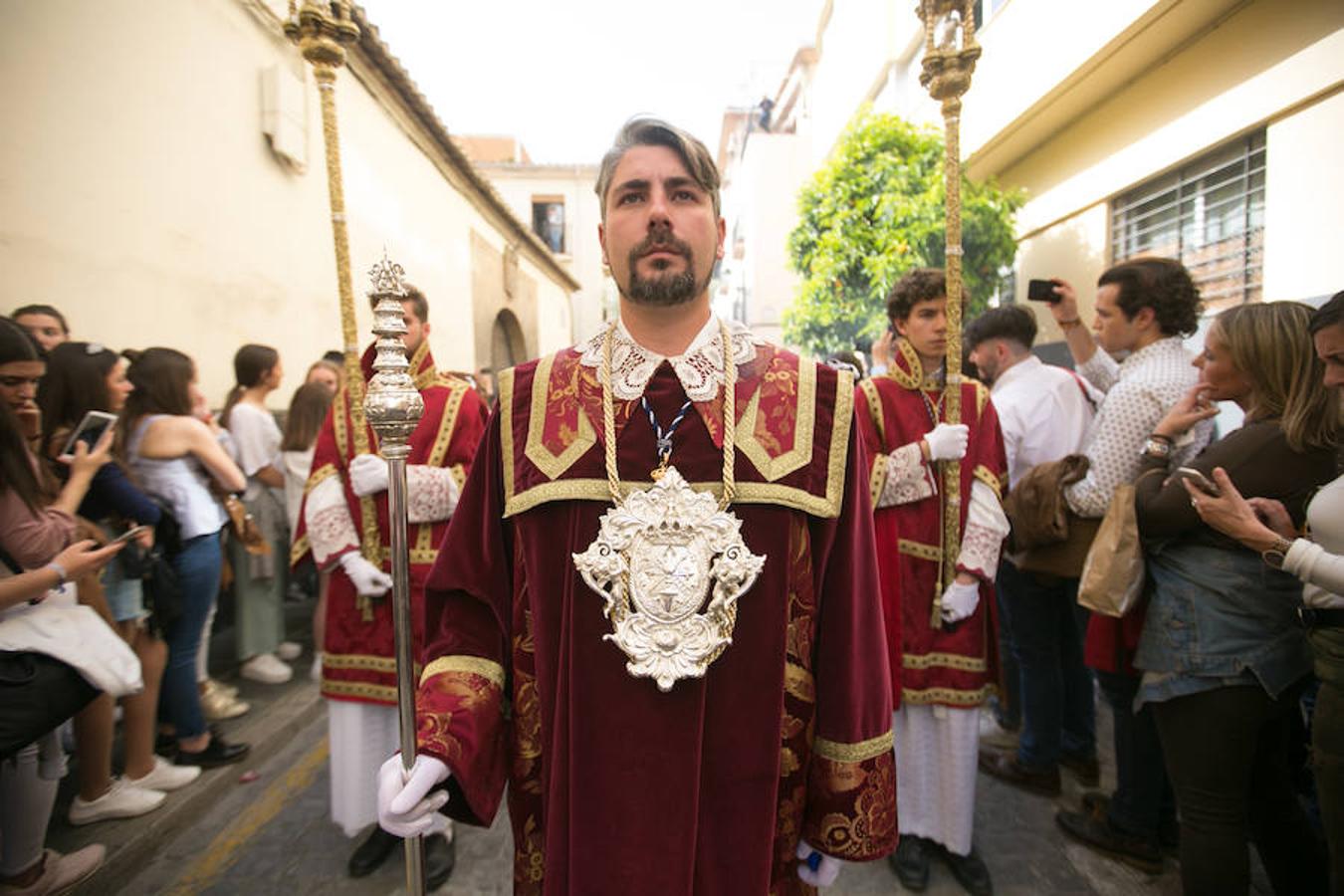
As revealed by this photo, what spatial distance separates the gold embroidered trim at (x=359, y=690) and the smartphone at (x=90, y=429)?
143 cm

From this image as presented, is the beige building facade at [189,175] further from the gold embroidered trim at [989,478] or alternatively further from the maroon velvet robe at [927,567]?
the gold embroidered trim at [989,478]

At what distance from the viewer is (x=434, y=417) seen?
3.01 m

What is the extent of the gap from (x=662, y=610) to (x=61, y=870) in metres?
2.99

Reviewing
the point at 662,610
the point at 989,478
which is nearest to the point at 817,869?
the point at 662,610

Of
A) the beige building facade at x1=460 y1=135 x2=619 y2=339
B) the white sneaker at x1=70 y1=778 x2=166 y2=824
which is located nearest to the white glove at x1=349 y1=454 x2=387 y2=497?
the white sneaker at x1=70 y1=778 x2=166 y2=824

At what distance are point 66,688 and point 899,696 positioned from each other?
3.02 metres

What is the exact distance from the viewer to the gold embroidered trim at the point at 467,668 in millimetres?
1509

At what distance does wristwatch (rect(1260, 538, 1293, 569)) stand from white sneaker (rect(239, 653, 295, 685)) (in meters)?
5.45

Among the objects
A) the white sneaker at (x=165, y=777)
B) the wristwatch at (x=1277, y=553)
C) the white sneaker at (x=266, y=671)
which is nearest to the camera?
the wristwatch at (x=1277, y=553)

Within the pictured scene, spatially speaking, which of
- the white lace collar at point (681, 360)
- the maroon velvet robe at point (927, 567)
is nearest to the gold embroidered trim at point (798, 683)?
the white lace collar at point (681, 360)

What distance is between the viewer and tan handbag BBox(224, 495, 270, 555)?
13.5 ft

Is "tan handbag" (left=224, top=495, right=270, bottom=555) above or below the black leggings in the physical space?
above

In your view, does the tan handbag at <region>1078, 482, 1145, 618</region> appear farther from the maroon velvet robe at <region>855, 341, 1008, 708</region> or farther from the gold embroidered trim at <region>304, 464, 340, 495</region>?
the gold embroidered trim at <region>304, 464, 340, 495</region>

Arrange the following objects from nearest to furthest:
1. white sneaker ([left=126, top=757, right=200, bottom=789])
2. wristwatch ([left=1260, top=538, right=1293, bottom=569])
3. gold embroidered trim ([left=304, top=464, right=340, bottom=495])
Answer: wristwatch ([left=1260, top=538, right=1293, bottom=569])
gold embroidered trim ([left=304, top=464, right=340, bottom=495])
white sneaker ([left=126, top=757, right=200, bottom=789])
